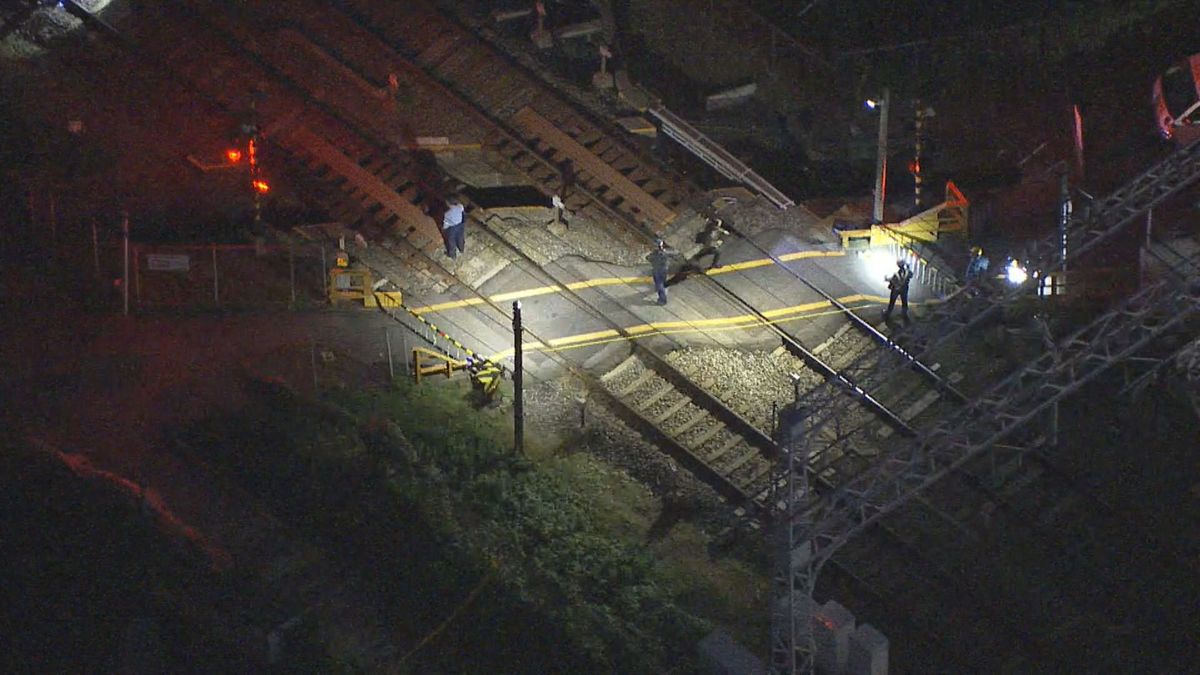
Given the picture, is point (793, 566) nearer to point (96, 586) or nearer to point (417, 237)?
point (96, 586)

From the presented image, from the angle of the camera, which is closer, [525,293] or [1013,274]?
[525,293]

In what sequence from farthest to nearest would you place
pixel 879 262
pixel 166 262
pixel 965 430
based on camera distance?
pixel 879 262, pixel 166 262, pixel 965 430

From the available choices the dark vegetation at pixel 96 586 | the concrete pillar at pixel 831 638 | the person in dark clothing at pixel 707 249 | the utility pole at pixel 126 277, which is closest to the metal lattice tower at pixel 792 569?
the concrete pillar at pixel 831 638

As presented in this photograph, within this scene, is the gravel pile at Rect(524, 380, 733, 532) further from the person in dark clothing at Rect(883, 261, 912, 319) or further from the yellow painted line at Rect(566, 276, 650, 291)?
the person in dark clothing at Rect(883, 261, 912, 319)

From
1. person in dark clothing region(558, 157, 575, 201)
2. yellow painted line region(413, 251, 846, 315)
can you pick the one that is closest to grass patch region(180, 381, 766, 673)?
yellow painted line region(413, 251, 846, 315)

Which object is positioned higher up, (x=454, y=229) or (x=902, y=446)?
(x=454, y=229)

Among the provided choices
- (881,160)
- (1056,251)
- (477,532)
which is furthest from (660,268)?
(1056,251)

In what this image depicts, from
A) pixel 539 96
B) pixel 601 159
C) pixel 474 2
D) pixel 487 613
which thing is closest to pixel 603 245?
pixel 601 159
